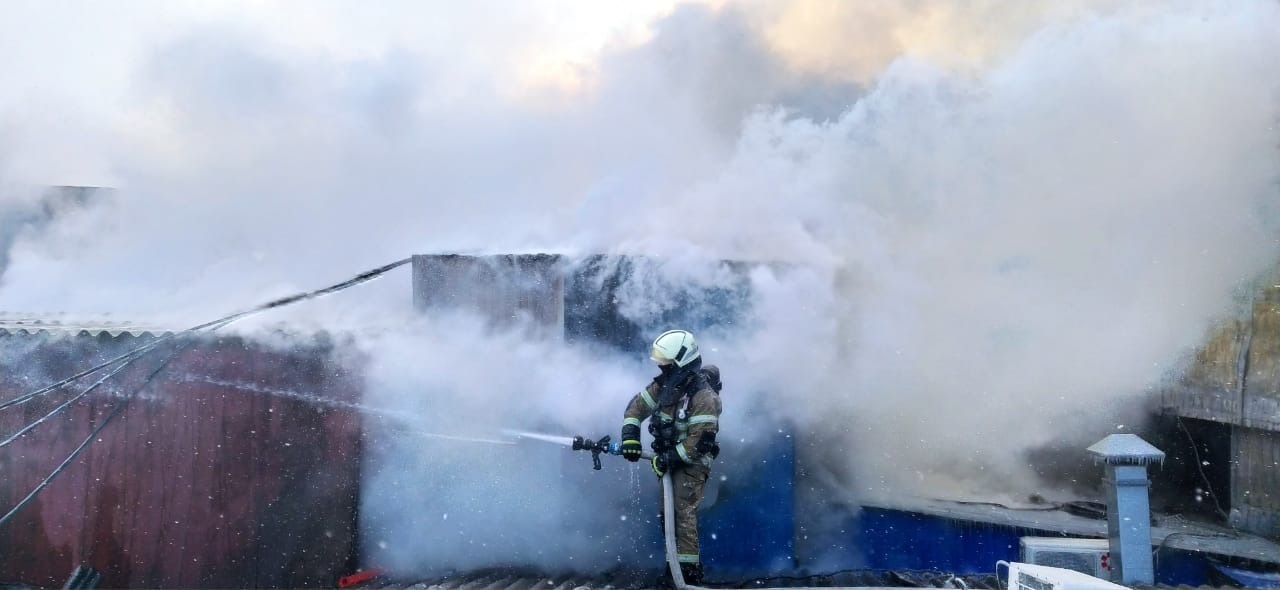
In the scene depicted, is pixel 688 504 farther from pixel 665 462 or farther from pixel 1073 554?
pixel 1073 554

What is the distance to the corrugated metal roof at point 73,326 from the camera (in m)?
6.90

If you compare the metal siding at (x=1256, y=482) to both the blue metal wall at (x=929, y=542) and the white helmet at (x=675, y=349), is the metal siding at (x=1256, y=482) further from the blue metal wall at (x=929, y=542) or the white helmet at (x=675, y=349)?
the white helmet at (x=675, y=349)

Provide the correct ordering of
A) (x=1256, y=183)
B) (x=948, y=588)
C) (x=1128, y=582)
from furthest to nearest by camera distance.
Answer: (x=1256, y=183), (x=948, y=588), (x=1128, y=582)

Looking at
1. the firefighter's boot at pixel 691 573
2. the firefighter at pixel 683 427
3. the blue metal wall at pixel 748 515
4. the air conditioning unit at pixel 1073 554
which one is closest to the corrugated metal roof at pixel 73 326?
the firefighter at pixel 683 427

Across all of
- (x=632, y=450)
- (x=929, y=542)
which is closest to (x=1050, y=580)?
(x=632, y=450)

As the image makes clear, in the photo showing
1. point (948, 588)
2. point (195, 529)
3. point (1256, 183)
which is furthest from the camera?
point (1256, 183)

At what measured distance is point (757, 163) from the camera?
868 centimetres

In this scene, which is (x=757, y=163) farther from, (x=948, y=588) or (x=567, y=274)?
(x=948, y=588)

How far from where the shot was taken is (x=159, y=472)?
6.88m

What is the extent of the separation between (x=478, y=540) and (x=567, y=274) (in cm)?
260

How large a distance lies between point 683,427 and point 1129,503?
2924mm

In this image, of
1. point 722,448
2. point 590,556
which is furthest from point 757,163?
point 590,556

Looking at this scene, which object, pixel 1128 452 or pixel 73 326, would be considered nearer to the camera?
pixel 1128 452

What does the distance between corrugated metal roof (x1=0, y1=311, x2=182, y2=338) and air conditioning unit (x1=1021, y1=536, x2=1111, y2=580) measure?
7285 millimetres
